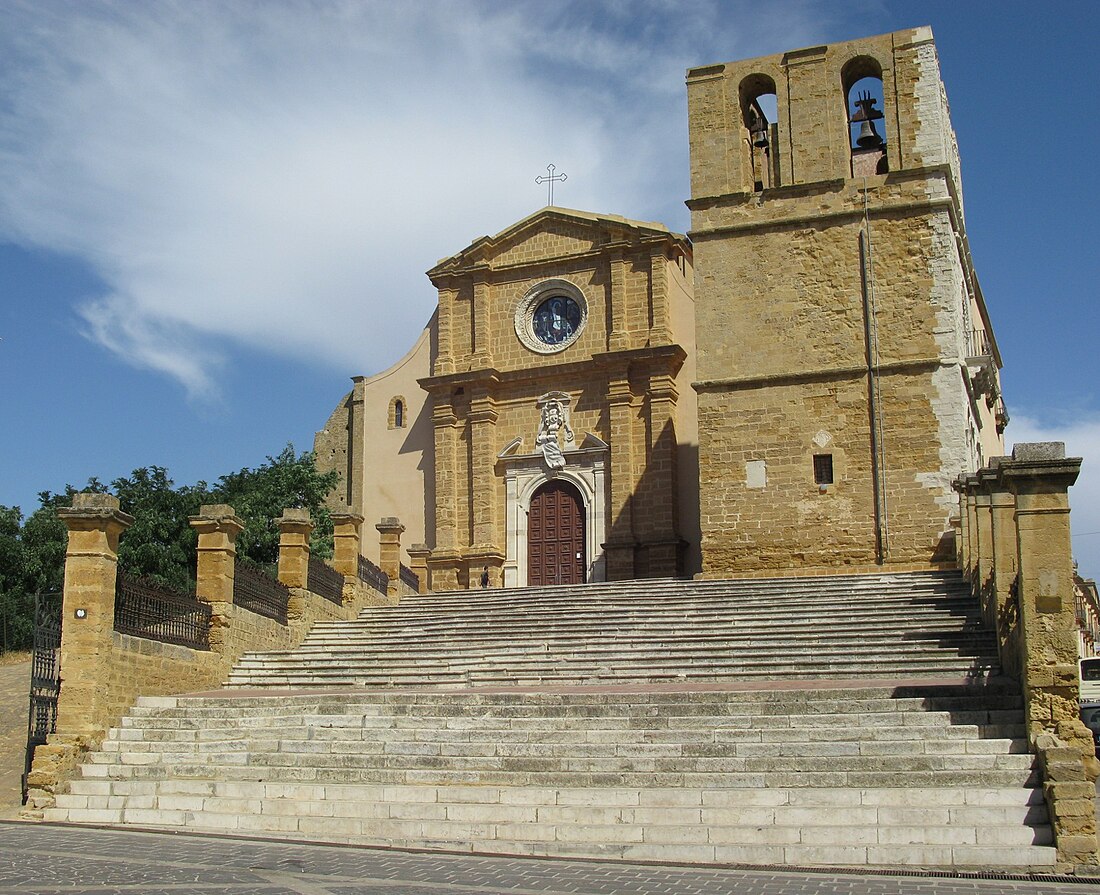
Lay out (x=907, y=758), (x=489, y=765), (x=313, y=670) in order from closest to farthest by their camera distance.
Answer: (x=907, y=758) → (x=489, y=765) → (x=313, y=670)

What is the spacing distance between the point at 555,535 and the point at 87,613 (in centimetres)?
1311

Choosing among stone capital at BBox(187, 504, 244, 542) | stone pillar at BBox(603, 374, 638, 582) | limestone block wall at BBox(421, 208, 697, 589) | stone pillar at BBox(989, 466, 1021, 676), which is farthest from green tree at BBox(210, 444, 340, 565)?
stone pillar at BBox(989, 466, 1021, 676)

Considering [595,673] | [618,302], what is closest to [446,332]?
[618,302]

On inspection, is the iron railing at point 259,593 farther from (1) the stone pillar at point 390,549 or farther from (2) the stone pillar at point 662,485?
(2) the stone pillar at point 662,485

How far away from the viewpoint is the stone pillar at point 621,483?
24.9 metres

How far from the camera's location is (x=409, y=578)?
2503cm

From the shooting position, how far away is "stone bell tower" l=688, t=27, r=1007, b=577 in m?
20.9

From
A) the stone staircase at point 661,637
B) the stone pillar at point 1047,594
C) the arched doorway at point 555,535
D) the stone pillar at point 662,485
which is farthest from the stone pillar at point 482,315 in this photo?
the stone pillar at point 1047,594

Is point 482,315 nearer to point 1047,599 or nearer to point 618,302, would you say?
point 618,302

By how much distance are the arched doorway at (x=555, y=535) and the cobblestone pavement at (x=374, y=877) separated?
1536 cm

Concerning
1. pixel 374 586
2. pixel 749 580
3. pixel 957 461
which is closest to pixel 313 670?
pixel 374 586

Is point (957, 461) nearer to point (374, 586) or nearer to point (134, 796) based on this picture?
A: point (374, 586)

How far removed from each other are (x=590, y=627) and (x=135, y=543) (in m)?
13.0

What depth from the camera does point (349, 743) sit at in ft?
42.1
